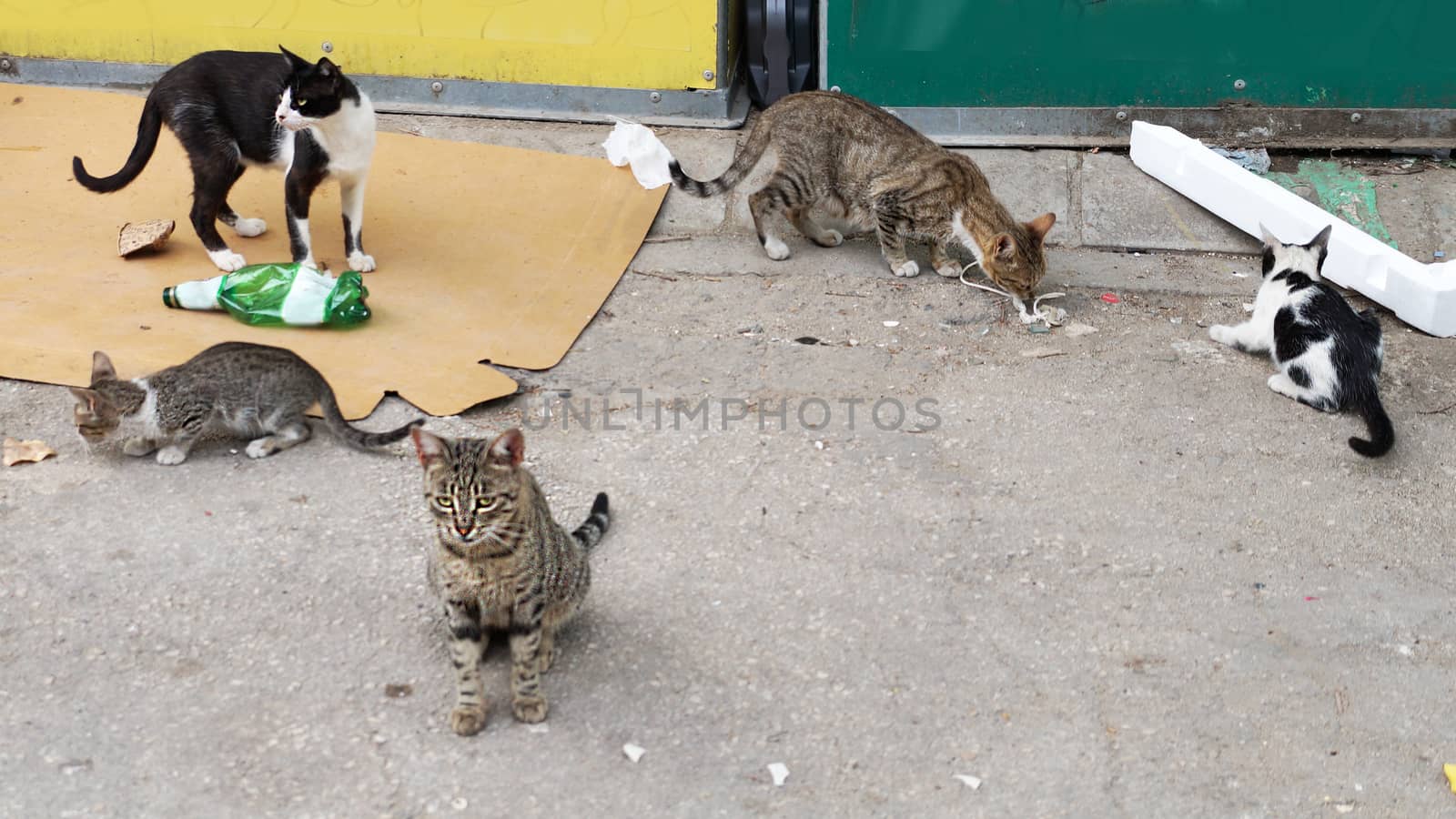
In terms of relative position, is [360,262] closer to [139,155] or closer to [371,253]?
[371,253]

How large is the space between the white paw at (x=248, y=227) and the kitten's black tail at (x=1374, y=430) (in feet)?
15.3

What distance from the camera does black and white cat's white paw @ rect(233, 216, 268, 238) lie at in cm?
597

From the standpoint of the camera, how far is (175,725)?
327 cm

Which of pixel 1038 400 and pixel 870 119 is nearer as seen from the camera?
pixel 1038 400

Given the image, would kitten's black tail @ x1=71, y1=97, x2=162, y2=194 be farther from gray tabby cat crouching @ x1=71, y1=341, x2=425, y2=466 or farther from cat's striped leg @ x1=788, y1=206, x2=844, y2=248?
cat's striped leg @ x1=788, y1=206, x2=844, y2=248

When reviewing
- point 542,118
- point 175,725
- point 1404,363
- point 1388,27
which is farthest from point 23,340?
point 1388,27

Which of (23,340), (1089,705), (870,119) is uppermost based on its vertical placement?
(870,119)

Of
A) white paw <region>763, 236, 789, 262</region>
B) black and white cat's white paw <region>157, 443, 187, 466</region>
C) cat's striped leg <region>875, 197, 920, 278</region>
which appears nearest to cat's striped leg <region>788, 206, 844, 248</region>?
white paw <region>763, 236, 789, 262</region>

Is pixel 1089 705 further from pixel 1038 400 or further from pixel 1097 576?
pixel 1038 400

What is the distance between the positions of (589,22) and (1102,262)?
2.93m

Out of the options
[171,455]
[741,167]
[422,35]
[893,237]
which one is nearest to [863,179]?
[893,237]

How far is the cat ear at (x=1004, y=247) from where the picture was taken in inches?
221

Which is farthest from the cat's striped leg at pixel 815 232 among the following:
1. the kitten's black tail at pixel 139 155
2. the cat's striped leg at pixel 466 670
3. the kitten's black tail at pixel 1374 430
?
the cat's striped leg at pixel 466 670

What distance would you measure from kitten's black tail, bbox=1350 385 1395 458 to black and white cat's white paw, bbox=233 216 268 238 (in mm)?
4667
